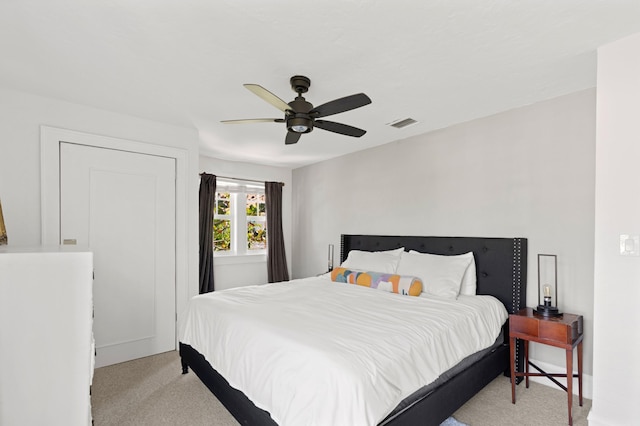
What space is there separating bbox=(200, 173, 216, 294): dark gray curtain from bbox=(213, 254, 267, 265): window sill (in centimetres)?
22

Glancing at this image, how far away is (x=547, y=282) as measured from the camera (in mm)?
2680

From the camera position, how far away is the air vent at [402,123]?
10.7 ft

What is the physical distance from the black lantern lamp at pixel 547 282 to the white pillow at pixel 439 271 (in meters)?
0.56

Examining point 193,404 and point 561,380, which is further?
point 561,380

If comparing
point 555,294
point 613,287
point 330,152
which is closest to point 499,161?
point 555,294

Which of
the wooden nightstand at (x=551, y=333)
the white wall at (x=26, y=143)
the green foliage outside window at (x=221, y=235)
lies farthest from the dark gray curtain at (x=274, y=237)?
the wooden nightstand at (x=551, y=333)

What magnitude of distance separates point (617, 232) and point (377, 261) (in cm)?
204

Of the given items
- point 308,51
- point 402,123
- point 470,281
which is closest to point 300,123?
point 308,51

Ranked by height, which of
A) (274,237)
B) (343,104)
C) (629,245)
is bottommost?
(274,237)

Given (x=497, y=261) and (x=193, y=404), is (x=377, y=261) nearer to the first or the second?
(x=497, y=261)

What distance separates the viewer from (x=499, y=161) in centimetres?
300

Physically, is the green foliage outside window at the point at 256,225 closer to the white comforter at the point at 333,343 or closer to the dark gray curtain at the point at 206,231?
the dark gray curtain at the point at 206,231

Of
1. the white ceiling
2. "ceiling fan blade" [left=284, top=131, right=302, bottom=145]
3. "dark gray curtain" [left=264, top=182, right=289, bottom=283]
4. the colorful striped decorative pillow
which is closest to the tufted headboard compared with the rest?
the colorful striped decorative pillow

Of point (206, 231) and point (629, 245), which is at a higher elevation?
point (629, 245)
